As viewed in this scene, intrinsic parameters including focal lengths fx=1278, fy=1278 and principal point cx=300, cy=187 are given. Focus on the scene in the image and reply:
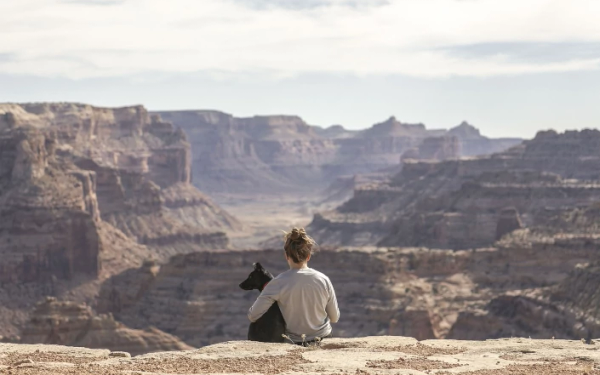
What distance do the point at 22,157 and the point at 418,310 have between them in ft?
253

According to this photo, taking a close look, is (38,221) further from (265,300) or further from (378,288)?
(265,300)

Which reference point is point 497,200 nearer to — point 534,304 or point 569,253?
point 569,253

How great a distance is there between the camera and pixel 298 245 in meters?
24.0

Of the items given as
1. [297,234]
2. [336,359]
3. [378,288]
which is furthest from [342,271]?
[336,359]

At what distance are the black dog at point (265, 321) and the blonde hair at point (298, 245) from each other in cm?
123

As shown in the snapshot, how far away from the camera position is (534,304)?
9381 cm

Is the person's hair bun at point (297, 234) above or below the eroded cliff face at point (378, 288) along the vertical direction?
above

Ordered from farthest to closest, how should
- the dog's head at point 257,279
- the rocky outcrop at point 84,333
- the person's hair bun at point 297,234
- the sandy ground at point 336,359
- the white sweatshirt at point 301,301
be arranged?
the rocky outcrop at point 84,333 → the dog's head at point 257,279 → the white sweatshirt at point 301,301 → the person's hair bun at point 297,234 → the sandy ground at point 336,359

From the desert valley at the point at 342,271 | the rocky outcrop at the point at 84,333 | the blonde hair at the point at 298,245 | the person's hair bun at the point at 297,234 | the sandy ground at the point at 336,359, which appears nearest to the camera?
the sandy ground at the point at 336,359

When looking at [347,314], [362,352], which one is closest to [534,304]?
[347,314]

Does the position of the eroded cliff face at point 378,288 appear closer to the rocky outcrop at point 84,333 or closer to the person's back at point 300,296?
the rocky outcrop at point 84,333

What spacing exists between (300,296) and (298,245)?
1.13 metres

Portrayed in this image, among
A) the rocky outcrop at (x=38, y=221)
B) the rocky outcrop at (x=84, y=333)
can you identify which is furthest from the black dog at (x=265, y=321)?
the rocky outcrop at (x=38, y=221)

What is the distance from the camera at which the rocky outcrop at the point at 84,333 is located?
84000 mm
